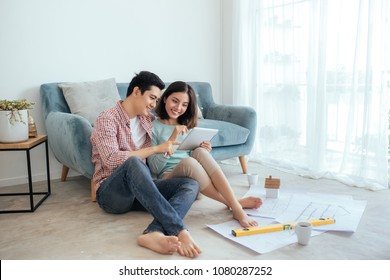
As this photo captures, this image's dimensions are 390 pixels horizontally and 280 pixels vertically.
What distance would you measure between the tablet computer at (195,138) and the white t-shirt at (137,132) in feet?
0.73

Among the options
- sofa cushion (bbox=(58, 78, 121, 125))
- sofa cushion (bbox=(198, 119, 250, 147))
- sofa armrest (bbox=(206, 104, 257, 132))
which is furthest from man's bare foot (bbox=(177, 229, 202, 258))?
sofa armrest (bbox=(206, 104, 257, 132))

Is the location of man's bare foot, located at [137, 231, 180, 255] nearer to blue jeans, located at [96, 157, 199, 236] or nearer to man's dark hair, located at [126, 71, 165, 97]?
blue jeans, located at [96, 157, 199, 236]

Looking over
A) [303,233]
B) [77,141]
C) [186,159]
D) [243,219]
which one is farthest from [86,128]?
[303,233]

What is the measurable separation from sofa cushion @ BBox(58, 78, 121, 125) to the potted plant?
0.47 m

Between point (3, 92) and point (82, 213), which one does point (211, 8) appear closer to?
point (3, 92)

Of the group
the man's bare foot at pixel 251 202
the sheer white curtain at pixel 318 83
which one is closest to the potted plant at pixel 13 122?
the man's bare foot at pixel 251 202

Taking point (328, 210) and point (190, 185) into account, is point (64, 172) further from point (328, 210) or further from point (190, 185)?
point (328, 210)

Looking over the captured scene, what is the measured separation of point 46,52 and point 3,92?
0.41m

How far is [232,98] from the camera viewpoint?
3.65 metres

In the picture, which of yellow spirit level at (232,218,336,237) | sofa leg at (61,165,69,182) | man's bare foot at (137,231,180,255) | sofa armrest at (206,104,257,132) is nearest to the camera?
man's bare foot at (137,231,180,255)

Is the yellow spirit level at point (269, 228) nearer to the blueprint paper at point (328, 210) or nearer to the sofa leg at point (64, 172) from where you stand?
the blueprint paper at point (328, 210)

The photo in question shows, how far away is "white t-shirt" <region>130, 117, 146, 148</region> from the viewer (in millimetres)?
1943

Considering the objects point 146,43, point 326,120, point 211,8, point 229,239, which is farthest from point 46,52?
point 326,120

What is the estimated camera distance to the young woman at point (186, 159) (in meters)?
1.85
